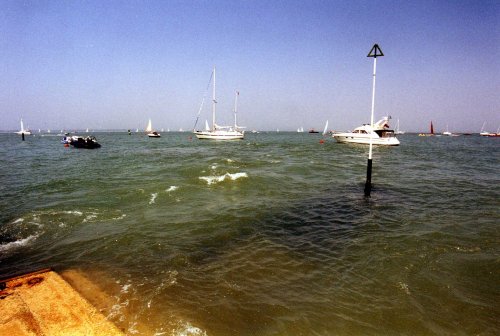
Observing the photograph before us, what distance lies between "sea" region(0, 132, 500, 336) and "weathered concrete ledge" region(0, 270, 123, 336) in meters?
0.52

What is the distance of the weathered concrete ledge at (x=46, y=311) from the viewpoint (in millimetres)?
4703

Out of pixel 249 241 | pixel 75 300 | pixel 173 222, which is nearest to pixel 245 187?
pixel 173 222

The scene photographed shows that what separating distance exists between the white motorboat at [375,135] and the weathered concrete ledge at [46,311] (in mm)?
62725

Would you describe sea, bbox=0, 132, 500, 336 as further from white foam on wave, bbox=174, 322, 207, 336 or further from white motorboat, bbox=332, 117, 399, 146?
white motorboat, bbox=332, 117, 399, 146

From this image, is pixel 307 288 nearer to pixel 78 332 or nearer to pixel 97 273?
pixel 78 332

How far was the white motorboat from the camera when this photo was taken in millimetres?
61719

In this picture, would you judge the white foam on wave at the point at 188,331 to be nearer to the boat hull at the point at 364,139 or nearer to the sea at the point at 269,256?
the sea at the point at 269,256

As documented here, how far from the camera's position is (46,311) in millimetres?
5160

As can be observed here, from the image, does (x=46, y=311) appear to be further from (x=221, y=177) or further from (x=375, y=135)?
(x=375, y=135)

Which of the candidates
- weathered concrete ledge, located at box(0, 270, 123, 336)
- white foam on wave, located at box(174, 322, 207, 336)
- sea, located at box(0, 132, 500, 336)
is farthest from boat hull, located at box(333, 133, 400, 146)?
weathered concrete ledge, located at box(0, 270, 123, 336)

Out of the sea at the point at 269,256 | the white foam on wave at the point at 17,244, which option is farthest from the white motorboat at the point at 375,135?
the white foam on wave at the point at 17,244

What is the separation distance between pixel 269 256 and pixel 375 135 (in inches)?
2380

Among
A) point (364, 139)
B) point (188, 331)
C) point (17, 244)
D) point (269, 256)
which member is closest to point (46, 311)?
point (188, 331)

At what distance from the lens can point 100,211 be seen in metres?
13.5
